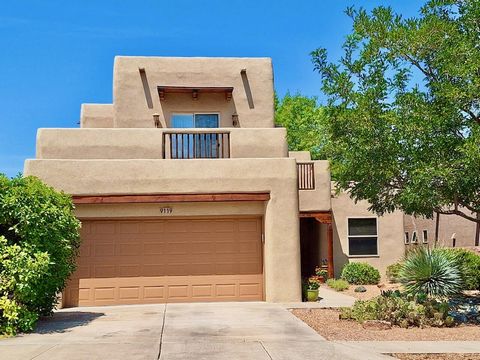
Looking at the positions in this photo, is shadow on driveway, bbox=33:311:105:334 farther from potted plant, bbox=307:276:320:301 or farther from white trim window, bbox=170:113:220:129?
white trim window, bbox=170:113:220:129

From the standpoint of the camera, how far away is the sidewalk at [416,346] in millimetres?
9336

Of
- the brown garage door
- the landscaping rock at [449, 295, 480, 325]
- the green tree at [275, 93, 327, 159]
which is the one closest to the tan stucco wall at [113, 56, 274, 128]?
the brown garage door

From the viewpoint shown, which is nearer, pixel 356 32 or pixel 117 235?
pixel 356 32

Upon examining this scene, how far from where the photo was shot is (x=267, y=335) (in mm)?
10461

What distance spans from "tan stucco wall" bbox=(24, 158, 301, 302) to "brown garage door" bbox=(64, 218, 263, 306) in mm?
786

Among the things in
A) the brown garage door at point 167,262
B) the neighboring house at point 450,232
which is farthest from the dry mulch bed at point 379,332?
Answer: the neighboring house at point 450,232

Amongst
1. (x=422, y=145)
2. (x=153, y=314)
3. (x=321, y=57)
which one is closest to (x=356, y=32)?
(x=321, y=57)

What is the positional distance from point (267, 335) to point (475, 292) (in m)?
10.7

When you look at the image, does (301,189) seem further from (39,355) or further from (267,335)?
(39,355)

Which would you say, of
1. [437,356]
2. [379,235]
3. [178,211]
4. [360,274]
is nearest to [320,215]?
[360,274]

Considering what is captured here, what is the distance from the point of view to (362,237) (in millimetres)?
22250

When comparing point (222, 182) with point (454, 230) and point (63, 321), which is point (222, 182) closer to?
point (63, 321)

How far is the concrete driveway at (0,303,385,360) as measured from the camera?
8.82m

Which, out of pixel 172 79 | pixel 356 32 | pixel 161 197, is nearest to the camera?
pixel 356 32
